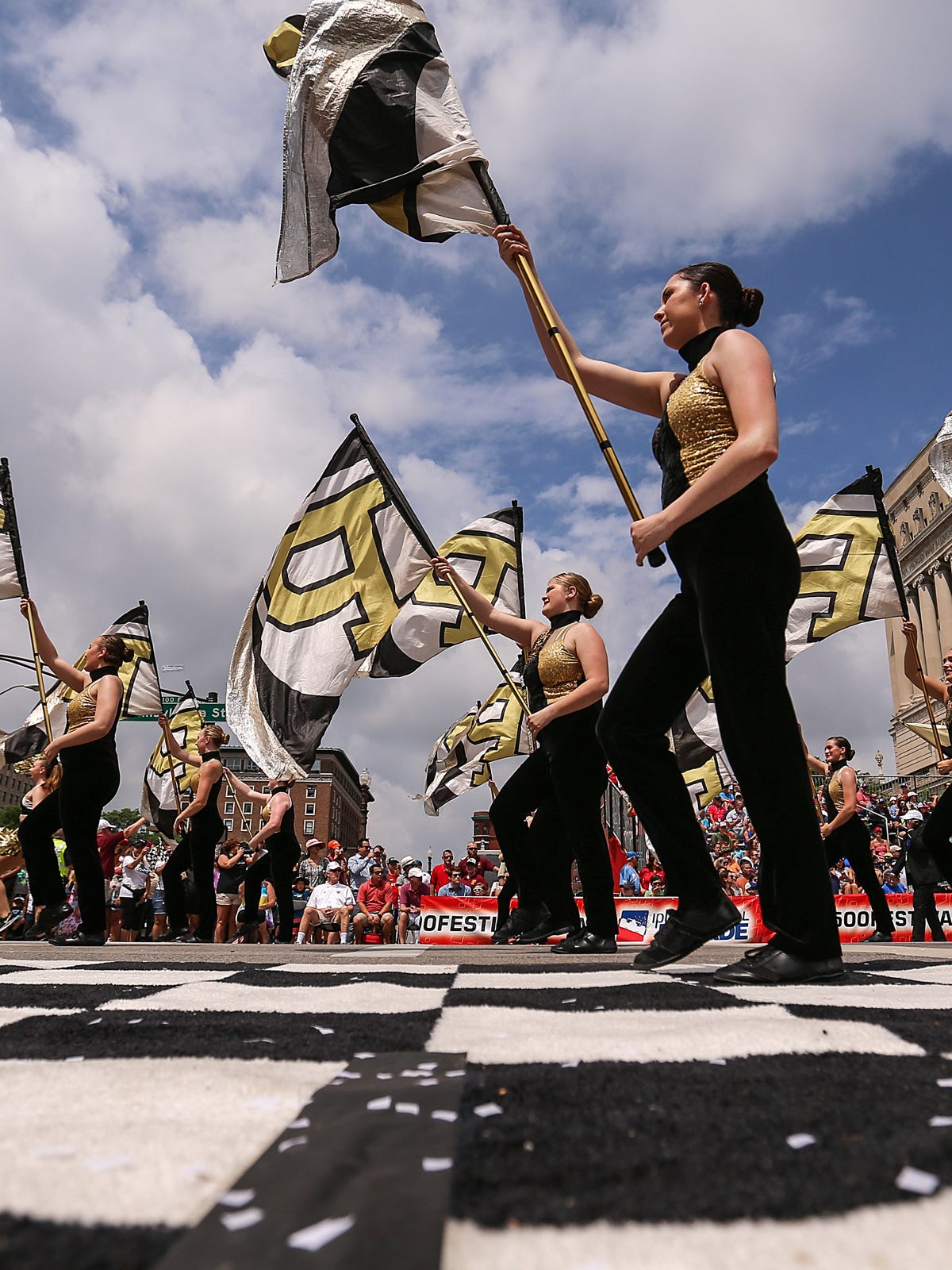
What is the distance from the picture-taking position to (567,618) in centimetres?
540

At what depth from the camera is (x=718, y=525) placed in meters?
2.62

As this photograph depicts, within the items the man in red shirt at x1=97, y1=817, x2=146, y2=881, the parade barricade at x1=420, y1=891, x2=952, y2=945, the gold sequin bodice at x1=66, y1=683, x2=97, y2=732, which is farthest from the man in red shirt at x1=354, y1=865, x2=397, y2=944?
the gold sequin bodice at x1=66, y1=683, x2=97, y2=732

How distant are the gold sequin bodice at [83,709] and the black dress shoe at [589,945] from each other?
3.49 meters

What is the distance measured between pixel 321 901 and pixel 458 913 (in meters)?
2.56

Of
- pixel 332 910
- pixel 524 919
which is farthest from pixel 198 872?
pixel 332 910

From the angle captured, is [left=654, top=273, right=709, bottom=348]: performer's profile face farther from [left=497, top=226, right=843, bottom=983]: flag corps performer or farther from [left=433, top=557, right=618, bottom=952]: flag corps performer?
[left=433, top=557, right=618, bottom=952]: flag corps performer

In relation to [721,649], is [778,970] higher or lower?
lower

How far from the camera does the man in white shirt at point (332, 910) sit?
1390cm

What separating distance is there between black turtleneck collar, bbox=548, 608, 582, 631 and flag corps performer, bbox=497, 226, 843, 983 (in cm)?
214

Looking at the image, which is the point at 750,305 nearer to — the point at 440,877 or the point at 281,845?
the point at 281,845

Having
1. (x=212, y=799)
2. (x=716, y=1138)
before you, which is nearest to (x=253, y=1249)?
(x=716, y=1138)

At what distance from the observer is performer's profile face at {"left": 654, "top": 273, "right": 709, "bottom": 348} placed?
3.05m

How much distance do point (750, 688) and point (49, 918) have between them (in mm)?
5832

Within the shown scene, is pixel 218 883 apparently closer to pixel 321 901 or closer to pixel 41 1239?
pixel 321 901
